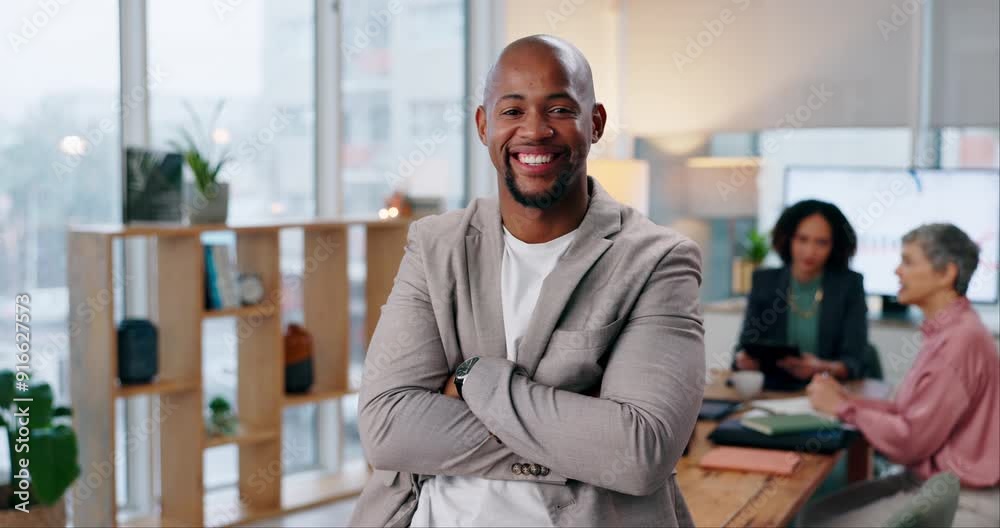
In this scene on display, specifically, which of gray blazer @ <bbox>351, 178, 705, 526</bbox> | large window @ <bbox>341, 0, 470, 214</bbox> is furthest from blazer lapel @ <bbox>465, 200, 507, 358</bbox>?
large window @ <bbox>341, 0, 470, 214</bbox>

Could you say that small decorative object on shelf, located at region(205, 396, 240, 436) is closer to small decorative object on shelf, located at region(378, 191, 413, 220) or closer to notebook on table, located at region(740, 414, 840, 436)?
small decorative object on shelf, located at region(378, 191, 413, 220)

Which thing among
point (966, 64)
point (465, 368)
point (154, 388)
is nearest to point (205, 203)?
point (154, 388)

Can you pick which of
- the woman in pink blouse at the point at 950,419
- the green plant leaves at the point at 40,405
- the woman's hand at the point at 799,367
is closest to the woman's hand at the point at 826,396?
the woman in pink blouse at the point at 950,419

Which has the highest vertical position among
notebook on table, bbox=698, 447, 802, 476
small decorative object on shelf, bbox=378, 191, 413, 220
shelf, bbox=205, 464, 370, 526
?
small decorative object on shelf, bbox=378, 191, 413, 220

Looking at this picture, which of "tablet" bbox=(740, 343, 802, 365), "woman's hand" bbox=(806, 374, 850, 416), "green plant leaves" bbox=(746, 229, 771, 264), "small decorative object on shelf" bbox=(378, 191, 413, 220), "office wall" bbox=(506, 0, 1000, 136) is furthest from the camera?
"green plant leaves" bbox=(746, 229, 771, 264)

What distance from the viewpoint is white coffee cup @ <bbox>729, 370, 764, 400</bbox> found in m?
3.31

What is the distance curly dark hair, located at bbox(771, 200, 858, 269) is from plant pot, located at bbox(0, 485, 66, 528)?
271cm

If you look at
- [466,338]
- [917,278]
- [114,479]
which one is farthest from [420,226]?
[114,479]

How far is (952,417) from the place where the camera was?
278cm

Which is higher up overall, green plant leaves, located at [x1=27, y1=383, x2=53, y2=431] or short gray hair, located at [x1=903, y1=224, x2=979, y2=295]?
short gray hair, located at [x1=903, y1=224, x2=979, y2=295]

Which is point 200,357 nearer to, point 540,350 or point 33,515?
point 33,515

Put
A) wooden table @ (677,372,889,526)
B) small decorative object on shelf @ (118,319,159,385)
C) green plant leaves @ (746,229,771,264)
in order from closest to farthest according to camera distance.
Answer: wooden table @ (677,372,889,526)
small decorative object on shelf @ (118,319,159,385)
green plant leaves @ (746,229,771,264)

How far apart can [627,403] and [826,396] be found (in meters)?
1.64

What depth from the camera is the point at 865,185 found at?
5.48 m
